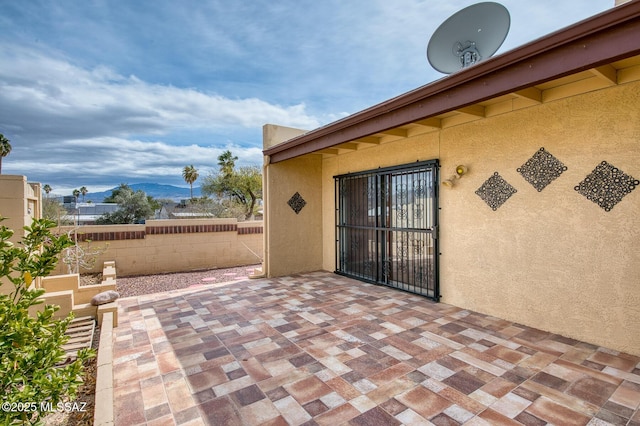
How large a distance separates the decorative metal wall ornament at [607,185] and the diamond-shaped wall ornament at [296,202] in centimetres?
528

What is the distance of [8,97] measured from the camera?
7461 mm

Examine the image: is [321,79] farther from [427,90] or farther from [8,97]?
[8,97]

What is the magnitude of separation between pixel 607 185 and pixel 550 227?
0.71 metres

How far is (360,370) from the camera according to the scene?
3076 mm

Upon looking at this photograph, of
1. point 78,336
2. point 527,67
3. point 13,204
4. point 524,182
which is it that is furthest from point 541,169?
point 13,204

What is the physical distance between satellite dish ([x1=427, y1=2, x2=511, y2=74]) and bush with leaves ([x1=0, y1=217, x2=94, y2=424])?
501 centimetres

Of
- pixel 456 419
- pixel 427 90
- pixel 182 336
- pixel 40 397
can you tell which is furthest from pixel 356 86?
pixel 40 397

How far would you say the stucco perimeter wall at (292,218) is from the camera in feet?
23.8

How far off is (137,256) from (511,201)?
8.53m

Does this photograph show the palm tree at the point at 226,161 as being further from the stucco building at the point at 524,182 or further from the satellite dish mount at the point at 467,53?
the satellite dish mount at the point at 467,53

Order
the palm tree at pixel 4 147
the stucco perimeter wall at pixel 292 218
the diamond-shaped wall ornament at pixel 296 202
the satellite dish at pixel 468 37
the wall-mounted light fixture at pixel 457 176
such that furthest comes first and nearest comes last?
the palm tree at pixel 4 147 < the diamond-shaped wall ornament at pixel 296 202 < the stucco perimeter wall at pixel 292 218 < the wall-mounted light fixture at pixel 457 176 < the satellite dish at pixel 468 37

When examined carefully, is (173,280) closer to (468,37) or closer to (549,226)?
(549,226)

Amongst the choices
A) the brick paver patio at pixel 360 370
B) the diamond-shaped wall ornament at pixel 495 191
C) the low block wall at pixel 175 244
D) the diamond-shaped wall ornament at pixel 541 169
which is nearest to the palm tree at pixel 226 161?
the low block wall at pixel 175 244

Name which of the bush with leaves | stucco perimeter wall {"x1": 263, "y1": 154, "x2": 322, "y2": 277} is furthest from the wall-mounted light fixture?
the bush with leaves
